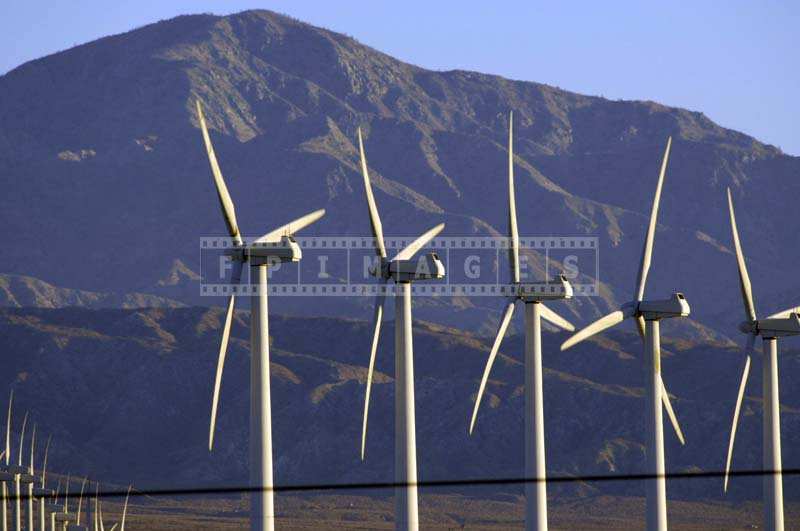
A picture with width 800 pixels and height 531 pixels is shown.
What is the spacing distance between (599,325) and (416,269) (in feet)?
22.4

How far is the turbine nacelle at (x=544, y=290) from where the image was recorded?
224 ft

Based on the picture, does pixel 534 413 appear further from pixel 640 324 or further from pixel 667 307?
pixel 667 307

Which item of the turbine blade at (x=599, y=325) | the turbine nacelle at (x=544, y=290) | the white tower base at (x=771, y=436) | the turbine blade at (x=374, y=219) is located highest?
the turbine blade at (x=374, y=219)

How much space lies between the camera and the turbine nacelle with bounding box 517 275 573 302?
224 feet

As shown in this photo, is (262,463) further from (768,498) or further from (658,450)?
(768,498)

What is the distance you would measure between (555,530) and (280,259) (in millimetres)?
131191

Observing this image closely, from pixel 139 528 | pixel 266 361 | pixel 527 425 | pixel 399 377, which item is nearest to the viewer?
pixel 266 361

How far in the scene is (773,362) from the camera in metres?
69.9

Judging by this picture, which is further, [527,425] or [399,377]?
[527,425]

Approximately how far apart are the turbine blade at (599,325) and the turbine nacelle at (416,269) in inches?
200

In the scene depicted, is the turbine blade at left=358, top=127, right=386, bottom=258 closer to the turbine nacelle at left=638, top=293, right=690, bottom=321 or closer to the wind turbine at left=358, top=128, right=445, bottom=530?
the wind turbine at left=358, top=128, right=445, bottom=530

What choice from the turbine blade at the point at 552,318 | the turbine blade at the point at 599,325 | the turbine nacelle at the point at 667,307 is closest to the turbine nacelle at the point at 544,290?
the turbine blade at the point at 552,318

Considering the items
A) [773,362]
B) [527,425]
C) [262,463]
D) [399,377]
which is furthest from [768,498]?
[262,463]

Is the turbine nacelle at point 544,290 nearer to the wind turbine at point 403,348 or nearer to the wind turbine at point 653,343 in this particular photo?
the wind turbine at point 653,343
